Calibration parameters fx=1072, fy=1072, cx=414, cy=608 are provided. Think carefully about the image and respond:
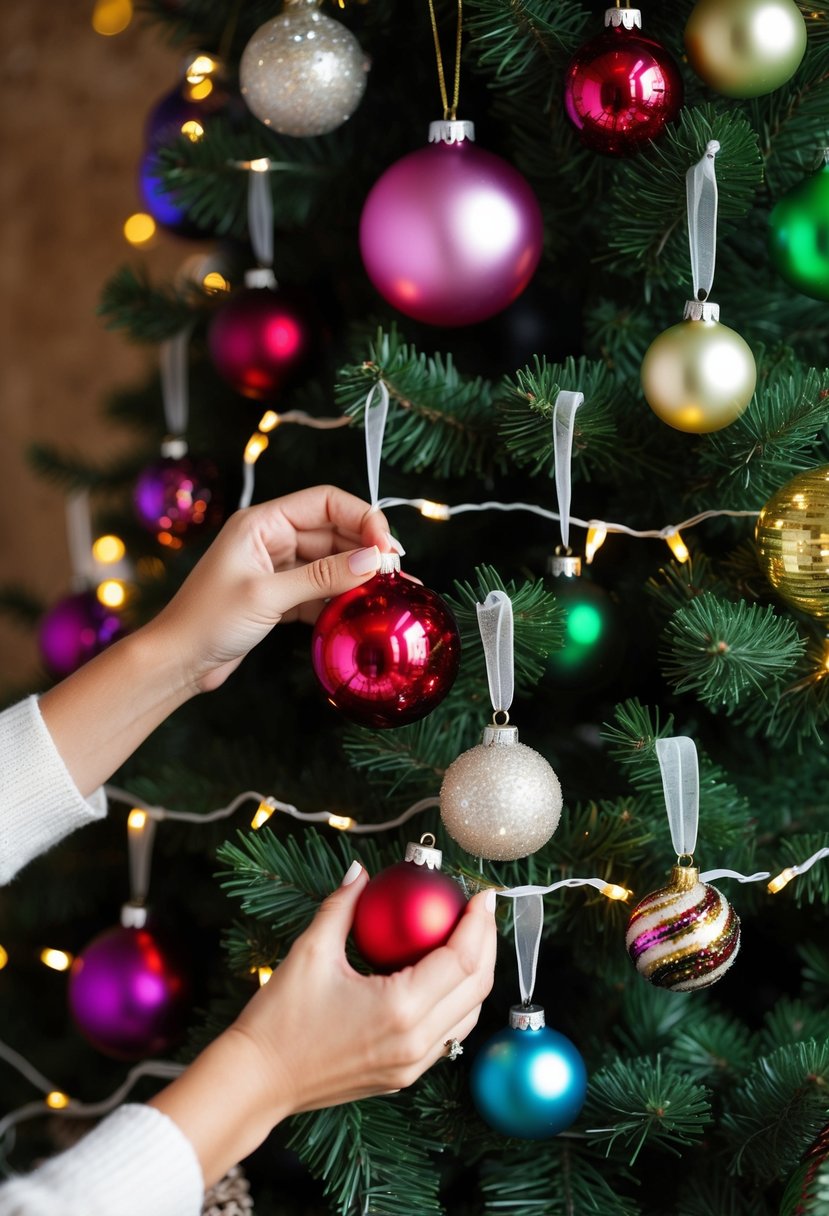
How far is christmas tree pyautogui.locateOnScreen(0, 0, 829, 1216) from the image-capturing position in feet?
2.32

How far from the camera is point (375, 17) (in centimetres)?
88

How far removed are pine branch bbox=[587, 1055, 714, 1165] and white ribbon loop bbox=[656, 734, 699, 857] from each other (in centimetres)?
16

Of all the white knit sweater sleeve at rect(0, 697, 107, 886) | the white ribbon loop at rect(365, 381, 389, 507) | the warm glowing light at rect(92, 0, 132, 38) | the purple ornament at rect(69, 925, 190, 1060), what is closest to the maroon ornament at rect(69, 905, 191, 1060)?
the purple ornament at rect(69, 925, 190, 1060)

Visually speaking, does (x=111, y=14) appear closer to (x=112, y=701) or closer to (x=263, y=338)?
(x=263, y=338)

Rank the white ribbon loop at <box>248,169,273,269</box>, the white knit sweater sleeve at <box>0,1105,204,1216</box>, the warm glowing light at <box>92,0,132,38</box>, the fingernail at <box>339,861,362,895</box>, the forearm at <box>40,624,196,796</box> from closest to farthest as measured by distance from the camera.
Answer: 1. the white knit sweater sleeve at <box>0,1105,204,1216</box>
2. the fingernail at <box>339,861,362,895</box>
3. the forearm at <box>40,624,196,796</box>
4. the white ribbon loop at <box>248,169,273,269</box>
5. the warm glowing light at <box>92,0,132,38</box>

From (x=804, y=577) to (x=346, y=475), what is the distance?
17.4 inches

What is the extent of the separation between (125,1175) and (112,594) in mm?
624

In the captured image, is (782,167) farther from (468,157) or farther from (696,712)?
(696,712)

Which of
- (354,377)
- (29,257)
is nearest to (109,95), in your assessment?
(29,257)

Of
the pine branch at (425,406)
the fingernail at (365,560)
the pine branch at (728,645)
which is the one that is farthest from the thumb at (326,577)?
the pine branch at (728,645)

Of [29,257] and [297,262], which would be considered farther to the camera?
[29,257]

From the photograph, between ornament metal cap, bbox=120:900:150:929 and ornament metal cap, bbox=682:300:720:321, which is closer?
ornament metal cap, bbox=682:300:720:321

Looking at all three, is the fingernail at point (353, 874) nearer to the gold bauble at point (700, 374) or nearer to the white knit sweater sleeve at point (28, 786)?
the white knit sweater sleeve at point (28, 786)

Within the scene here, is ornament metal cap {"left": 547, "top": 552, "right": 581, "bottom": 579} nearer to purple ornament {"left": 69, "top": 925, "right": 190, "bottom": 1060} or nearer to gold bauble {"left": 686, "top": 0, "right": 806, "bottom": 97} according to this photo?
gold bauble {"left": 686, "top": 0, "right": 806, "bottom": 97}
